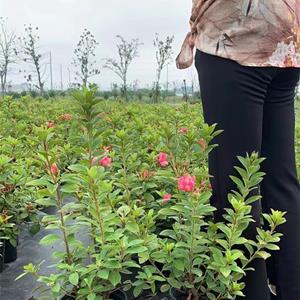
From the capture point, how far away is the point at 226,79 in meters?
1.14

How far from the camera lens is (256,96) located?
45.6 inches

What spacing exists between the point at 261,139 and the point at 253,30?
292 mm

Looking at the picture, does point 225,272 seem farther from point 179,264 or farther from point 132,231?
point 132,231

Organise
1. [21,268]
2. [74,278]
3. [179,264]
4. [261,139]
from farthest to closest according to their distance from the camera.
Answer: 1. [21,268]
2. [261,139]
3. [179,264]
4. [74,278]

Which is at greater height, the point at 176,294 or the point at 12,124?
the point at 12,124

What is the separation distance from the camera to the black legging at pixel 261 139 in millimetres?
1146

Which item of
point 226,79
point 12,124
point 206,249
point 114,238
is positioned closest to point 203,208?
point 206,249

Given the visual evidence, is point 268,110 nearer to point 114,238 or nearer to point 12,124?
point 114,238

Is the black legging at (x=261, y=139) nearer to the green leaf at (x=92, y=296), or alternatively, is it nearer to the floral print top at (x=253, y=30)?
the floral print top at (x=253, y=30)

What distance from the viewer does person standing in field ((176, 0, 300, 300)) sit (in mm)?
1132

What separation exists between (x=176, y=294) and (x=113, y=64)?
54.6ft

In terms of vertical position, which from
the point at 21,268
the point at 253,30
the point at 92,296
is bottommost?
the point at 21,268

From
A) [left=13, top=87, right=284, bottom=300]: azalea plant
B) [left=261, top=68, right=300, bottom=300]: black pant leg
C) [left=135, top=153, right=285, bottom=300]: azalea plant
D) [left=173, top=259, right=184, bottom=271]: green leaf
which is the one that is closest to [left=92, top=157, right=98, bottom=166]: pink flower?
[left=13, top=87, right=284, bottom=300]: azalea plant

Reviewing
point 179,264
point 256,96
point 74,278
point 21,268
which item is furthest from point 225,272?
point 21,268
